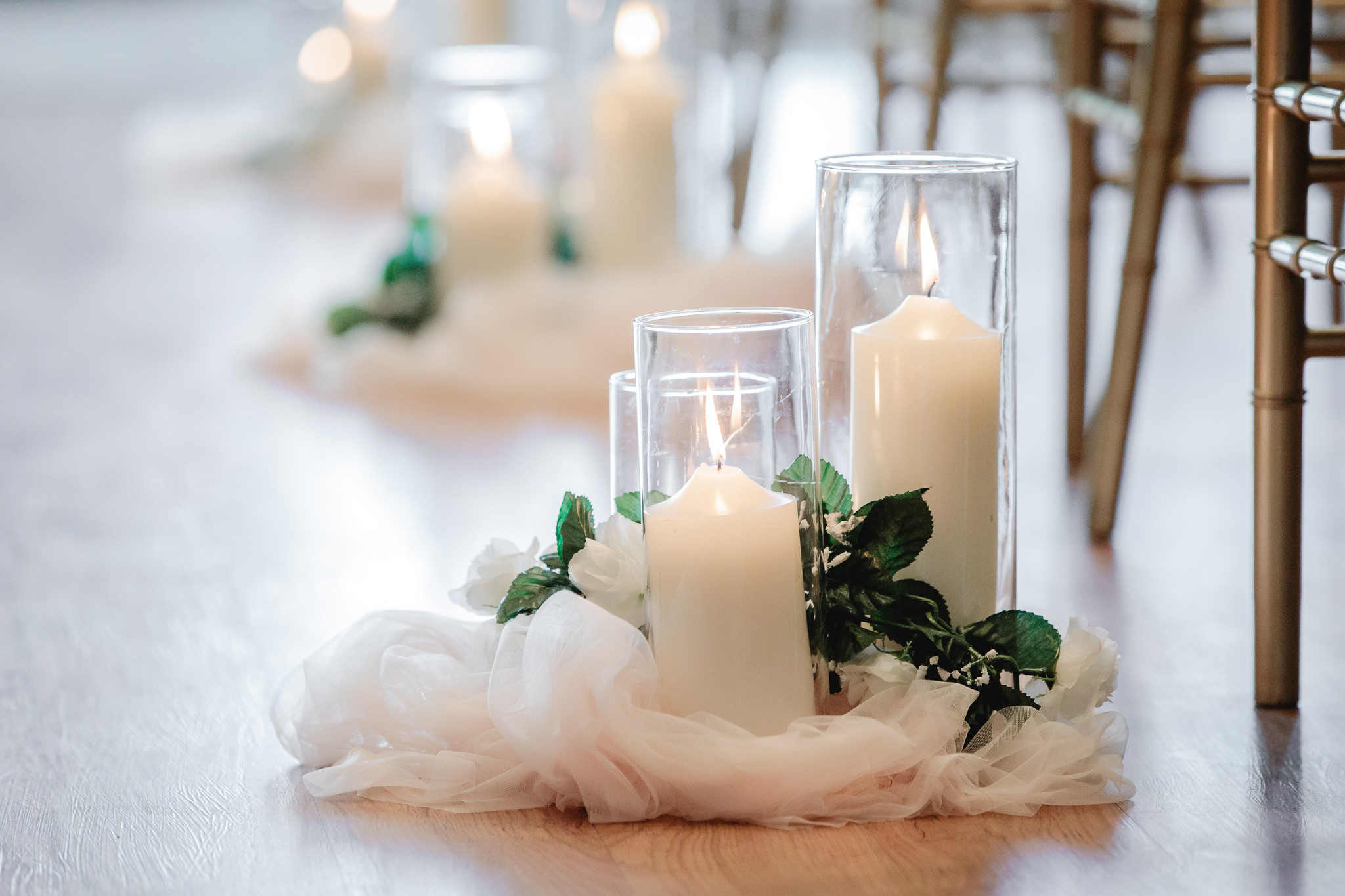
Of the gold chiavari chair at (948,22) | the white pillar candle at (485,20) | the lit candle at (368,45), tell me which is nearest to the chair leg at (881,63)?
the gold chiavari chair at (948,22)

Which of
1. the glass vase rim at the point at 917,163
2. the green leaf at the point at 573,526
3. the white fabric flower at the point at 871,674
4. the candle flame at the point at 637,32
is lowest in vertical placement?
the white fabric flower at the point at 871,674

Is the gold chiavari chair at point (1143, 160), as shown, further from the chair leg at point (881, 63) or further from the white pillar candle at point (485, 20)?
the white pillar candle at point (485, 20)

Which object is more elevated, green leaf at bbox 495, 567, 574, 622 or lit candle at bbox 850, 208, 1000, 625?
lit candle at bbox 850, 208, 1000, 625

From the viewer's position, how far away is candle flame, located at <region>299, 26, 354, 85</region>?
3.79 meters

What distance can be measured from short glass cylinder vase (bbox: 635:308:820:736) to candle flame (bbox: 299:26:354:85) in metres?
A: 3.24

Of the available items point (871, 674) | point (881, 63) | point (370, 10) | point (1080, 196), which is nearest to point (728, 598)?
point (871, 674)

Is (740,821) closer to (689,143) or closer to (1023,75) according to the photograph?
(1023,75)

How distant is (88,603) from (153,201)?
230 centimetres

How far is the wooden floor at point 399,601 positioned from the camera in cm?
73

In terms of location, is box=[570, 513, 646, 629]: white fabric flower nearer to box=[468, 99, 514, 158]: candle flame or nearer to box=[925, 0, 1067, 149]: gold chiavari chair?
box=[925, 0, 1067, 149]: gold chiavari chair

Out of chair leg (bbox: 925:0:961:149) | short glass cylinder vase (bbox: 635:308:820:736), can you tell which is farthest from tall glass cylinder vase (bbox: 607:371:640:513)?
chair leg (bbox: 925:0:961:149)

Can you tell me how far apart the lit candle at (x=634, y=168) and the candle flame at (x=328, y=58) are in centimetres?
181

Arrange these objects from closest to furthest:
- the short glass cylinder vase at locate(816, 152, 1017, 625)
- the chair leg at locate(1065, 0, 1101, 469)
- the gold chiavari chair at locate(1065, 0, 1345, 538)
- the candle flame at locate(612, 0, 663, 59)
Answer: the short glass cylinder vase at locate(816, 152, 1017, 625), the gold chiavari chair at locate(1065, 0, 1345, 538), the chair leg at locate(1065, 0, 1101, 469), the candle flame at locate(612, 0, 663, 59)

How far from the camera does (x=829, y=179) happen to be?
875mm
